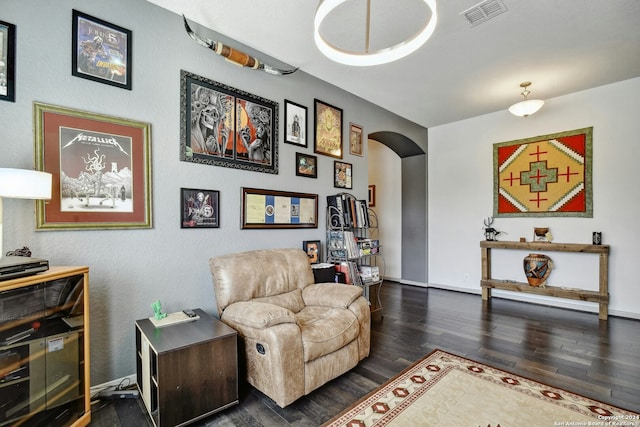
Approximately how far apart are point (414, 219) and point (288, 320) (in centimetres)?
422

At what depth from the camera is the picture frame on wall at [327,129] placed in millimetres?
3625

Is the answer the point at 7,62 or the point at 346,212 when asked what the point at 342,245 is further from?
the point at 7,62

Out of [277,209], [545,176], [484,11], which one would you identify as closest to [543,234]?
[545,176]

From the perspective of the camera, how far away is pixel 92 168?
2.07 metres

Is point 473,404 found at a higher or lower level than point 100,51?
lower

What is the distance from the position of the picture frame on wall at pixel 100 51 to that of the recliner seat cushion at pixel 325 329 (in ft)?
7.41

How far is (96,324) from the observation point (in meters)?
2.06

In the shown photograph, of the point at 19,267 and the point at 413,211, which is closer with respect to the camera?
the point at 19,267

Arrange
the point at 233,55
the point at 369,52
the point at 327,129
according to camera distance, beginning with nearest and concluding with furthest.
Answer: the point at 369,52 → the point at 233,55 → the point at 327,129

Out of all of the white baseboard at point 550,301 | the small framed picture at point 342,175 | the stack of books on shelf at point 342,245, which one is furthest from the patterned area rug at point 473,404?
the white baseboard at point 550,301

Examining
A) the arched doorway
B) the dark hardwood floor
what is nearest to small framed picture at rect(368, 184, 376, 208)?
the arched doorway

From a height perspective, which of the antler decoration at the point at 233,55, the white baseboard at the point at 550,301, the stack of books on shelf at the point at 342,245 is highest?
the antler decoration at the point at 233,55

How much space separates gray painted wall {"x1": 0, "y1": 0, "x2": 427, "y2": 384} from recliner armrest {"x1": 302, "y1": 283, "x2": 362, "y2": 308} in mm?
741

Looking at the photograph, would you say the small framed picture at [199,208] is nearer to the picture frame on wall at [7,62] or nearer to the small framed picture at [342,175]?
the picture frame on wall at [7,62]
